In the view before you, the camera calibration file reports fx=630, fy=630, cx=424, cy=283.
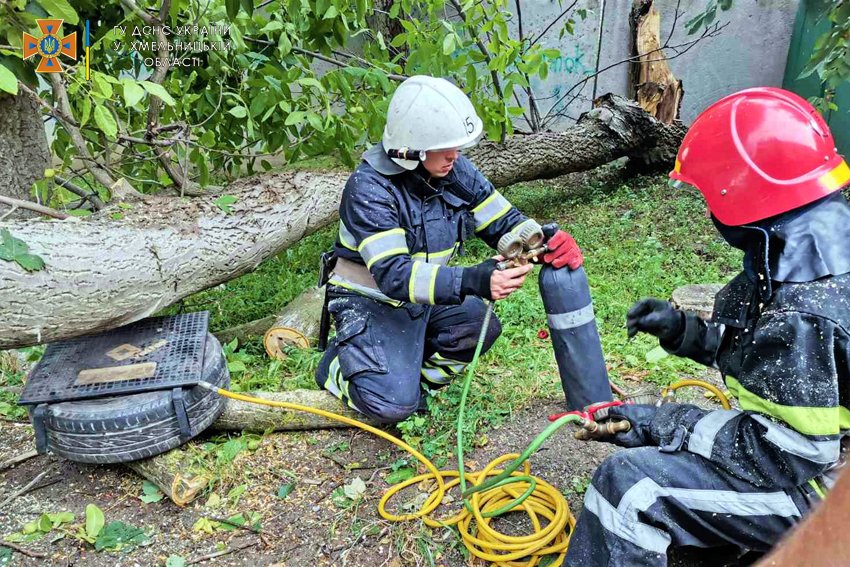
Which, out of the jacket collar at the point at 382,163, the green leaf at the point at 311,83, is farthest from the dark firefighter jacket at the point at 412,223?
the green leaf at the point at 311,83

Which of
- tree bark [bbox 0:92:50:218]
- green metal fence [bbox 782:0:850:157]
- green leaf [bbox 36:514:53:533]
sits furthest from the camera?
green metal fence [bbox 782:0:850:157]

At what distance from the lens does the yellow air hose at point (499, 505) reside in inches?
86.3

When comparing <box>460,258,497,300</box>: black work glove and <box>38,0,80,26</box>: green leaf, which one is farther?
<box>460,258,497,300</box>: black work glove

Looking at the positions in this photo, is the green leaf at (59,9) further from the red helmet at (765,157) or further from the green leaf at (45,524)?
the red helmet at (765,157)

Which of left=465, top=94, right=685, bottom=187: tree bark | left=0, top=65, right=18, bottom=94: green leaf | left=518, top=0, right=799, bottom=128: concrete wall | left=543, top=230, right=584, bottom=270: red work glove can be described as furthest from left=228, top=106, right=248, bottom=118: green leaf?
left=518, top=0, right=799, bottom=128: concrete wall

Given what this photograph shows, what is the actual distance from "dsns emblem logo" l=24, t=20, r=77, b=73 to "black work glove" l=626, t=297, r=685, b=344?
101 inches

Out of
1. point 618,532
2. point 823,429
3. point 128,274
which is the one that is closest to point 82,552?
point 128,274

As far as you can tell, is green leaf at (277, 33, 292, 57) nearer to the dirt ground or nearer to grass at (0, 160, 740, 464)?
grass at (0, 160, 740, 464)

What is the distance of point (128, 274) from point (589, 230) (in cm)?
392

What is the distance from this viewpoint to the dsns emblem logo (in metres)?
2.58

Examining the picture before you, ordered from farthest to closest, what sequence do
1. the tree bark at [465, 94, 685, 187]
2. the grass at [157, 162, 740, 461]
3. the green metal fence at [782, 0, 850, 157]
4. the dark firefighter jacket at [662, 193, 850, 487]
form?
the green metal fence at [782, 0, 850, 157], the tree bark at [465, 94, 685, 187], the grass at [157, 162, 740, 461], the dark firefighter jacket at [662, 193, 850, 487]

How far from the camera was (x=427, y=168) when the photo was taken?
288 cm

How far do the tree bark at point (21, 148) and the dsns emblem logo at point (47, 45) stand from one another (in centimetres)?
68

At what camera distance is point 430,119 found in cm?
270
